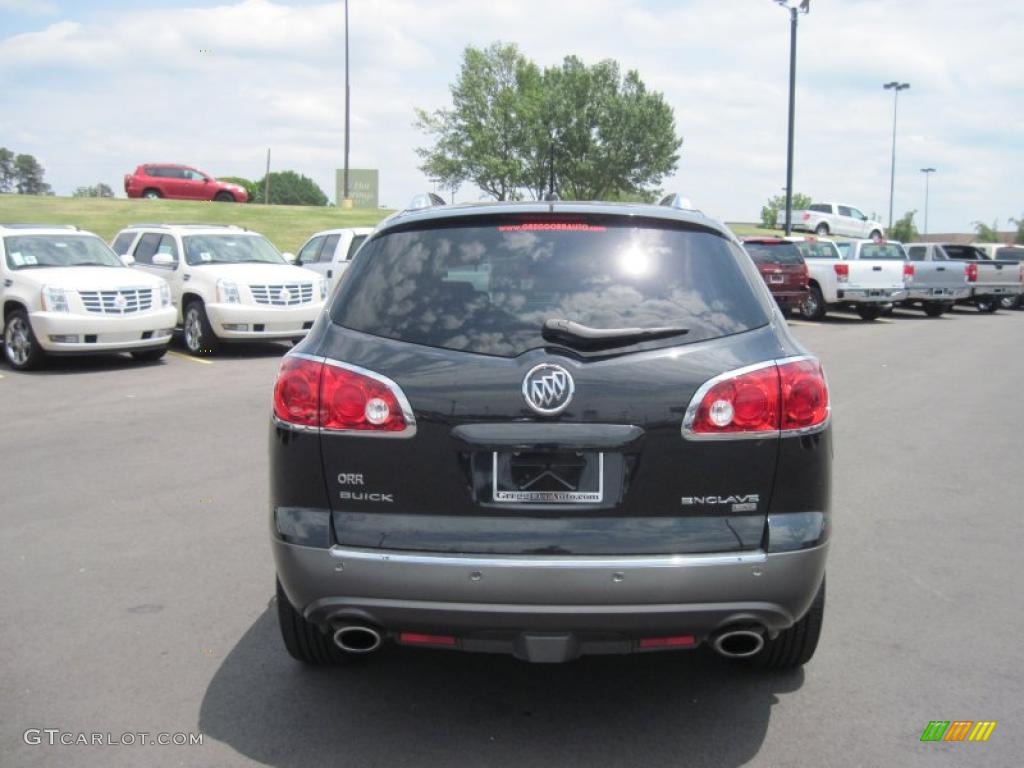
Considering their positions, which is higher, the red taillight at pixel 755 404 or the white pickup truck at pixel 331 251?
the white pickup truck at pixel 331 251

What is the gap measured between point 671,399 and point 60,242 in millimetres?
13938

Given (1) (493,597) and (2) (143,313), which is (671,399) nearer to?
(1) (493,597)

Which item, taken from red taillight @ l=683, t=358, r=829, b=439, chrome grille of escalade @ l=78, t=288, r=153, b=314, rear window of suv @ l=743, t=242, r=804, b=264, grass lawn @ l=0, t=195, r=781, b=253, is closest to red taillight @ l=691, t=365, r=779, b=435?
red taillight @ l=683, t=358, r=829, b=439

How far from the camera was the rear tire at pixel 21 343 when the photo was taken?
547 inches

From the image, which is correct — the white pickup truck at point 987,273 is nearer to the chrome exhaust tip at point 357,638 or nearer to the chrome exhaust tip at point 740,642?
the chrome exhaust tip at point 740,642

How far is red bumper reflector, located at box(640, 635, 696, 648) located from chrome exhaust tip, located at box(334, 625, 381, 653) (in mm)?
864

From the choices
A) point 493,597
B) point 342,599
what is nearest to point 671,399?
point 493,597

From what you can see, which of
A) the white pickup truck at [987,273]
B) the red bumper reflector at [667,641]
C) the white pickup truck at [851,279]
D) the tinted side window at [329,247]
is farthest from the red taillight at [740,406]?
the white pickup truck at [987,273]

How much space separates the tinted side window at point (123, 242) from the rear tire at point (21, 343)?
4.03m

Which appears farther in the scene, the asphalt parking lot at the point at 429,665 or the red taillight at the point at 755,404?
the asphalt parking lot at the point at 429,665

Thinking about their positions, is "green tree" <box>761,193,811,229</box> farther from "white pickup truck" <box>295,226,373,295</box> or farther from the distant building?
"white pickup truck" <box>295,226,373,295</box>

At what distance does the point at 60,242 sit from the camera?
15320 mm

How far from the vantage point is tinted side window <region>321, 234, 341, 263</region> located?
19141 mm

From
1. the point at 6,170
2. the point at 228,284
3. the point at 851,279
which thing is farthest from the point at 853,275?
the point at 6,170
